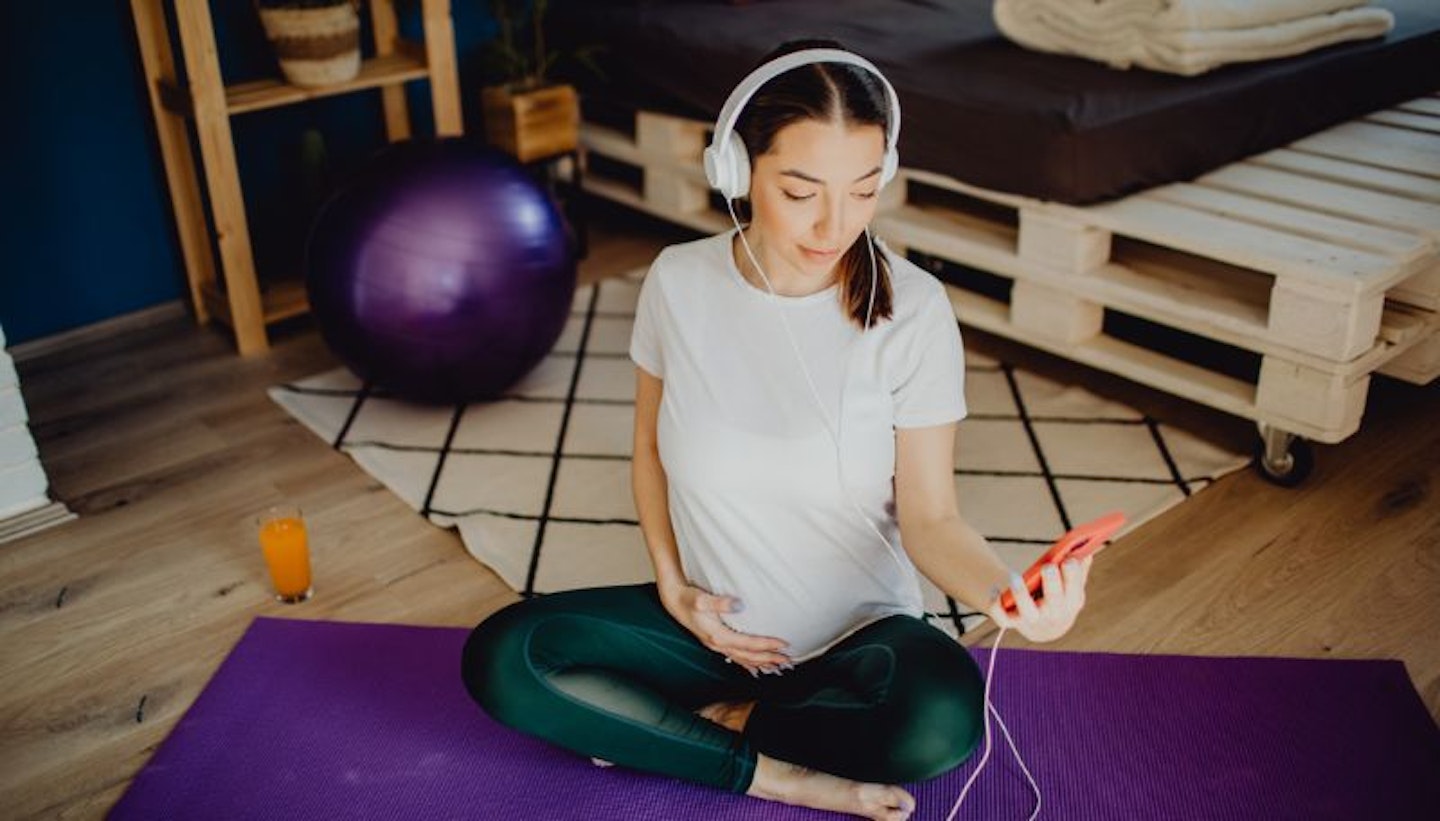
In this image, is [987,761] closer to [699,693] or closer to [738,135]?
[699,693]

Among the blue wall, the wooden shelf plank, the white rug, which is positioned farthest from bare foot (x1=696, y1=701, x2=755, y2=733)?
the wooden shelf plank

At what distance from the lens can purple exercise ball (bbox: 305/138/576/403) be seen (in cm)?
233

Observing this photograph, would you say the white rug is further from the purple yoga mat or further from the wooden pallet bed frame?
the purple yoga mat

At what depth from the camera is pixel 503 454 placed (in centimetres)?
241

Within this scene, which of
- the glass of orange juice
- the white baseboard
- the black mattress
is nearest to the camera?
the glass of orange juice

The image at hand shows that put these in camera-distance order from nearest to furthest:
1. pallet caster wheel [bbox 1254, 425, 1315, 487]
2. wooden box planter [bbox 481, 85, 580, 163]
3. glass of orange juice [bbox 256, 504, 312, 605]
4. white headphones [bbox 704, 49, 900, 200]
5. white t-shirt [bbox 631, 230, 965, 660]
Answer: white headphones [bbox 704, 49, 900, 200] < white t-shirt [bbox 631, 230, 965, 660] < glass of orange juice [bbox 256, 504, 312, 605] < pallet caster wheel [bbox 1254, 425, 1315, 487] < wooden box planter [bbox 481, 85, 580, 163]

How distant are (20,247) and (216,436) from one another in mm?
701

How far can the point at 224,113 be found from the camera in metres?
2.66

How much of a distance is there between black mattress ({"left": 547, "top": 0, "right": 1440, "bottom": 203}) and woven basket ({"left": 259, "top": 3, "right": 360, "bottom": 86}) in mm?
711

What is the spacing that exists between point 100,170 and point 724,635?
2.08 metres

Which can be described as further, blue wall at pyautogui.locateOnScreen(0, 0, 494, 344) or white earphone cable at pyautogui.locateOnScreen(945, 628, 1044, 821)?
blue wall at pyautogui.locateOnScreen(0, 0, 494, 344)

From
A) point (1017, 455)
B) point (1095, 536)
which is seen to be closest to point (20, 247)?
point (1017, 455)

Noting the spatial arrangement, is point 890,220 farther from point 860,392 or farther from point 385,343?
point 860,392

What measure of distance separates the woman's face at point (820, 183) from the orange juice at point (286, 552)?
0.99 metres
